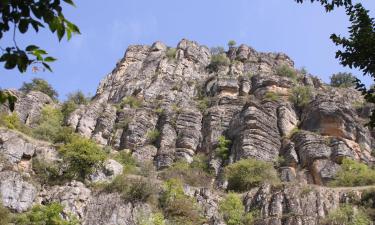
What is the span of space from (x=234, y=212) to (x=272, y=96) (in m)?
A: 24.6

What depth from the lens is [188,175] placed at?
36.8 meters

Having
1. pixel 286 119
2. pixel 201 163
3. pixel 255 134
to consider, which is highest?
pixel 286 119

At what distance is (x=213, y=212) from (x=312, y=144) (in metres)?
14.4

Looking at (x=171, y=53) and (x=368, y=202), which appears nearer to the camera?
(x=368, y=202)

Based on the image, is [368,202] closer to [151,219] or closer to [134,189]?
[151,219]

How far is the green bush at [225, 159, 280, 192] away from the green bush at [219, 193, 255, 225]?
3505mm

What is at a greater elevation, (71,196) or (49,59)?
(71,196)

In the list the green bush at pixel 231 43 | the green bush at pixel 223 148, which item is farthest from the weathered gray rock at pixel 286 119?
the green bush at pixel 231 43

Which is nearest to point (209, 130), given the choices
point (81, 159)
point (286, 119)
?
point (286, 119)

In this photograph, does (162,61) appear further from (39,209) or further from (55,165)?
(39,209)

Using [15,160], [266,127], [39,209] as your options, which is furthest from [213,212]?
[266,127]

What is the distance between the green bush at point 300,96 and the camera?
51541 millimetres

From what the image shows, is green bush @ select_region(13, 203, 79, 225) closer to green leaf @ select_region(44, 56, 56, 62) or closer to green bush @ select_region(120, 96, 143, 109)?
green leaf @ select_region(44, 56, 56, 62)

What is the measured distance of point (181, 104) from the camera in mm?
54344
